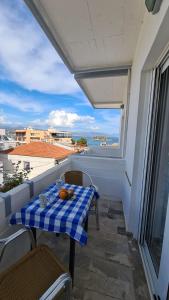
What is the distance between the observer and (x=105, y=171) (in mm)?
2852

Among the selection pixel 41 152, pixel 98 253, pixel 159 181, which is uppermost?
pixel 159 181

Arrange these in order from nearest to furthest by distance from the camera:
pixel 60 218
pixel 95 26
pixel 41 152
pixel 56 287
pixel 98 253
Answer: pixel 56 287 → pixel 60 218 → pixel 98 253 → pixel 95 26 → pixel 41 152

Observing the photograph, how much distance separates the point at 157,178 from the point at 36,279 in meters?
1.27

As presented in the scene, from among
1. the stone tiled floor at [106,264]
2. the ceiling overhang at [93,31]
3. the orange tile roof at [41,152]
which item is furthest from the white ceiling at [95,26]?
the orange tile roof at [41,152]

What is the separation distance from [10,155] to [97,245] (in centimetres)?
964

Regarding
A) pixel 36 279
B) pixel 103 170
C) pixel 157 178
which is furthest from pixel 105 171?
pixel 36 279

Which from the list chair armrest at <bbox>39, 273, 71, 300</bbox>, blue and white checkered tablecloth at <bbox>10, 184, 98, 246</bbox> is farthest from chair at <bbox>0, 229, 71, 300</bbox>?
blue and white checkered tablecloth at <bbox>10, 184, 98, 246</bbox>

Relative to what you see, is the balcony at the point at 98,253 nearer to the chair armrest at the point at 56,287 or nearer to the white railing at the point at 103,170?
the white railing at the point at 103,170

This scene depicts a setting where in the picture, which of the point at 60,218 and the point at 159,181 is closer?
the point at 60,218

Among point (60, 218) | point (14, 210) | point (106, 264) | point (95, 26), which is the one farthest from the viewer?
point (95, 26)

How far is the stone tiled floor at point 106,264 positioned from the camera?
3.74 feet

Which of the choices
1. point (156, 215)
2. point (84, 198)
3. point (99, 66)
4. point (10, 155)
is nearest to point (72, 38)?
point (99, 66)

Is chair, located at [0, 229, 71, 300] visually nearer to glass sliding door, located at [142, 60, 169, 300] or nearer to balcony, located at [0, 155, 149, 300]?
balcony, located at [0, 155, 149, 300]

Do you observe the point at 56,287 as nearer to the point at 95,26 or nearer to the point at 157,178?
the point at 157,178
